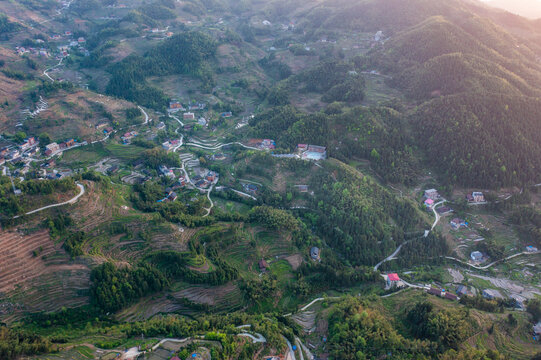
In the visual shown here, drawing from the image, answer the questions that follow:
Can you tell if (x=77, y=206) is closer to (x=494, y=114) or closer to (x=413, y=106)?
(x=413, y=106)

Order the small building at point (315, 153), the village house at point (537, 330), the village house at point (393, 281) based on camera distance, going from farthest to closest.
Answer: the small building at point (315, 153) < the village house at point (393, 281) < the village house at point (537, 330)

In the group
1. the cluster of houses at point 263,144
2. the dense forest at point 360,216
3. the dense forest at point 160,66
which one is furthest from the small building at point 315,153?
the dense forest at point 160,66

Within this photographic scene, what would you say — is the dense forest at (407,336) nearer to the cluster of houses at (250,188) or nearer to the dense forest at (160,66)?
the cluster of houses at (250,188)

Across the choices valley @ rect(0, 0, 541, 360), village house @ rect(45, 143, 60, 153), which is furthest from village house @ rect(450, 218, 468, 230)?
village house @ rect(45, 143, 60, 153)

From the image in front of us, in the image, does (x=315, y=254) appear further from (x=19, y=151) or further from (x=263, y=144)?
(x=19, y=151)

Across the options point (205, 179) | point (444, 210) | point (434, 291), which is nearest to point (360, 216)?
point (434, 291)

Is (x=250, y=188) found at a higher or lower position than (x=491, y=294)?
higher

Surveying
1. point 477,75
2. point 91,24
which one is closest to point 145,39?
point 91,24
